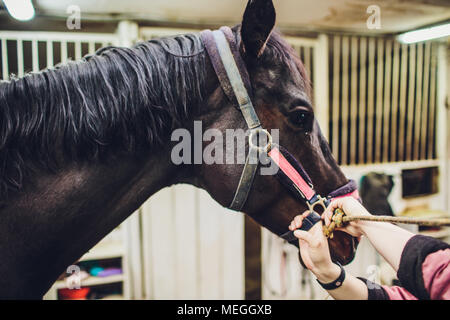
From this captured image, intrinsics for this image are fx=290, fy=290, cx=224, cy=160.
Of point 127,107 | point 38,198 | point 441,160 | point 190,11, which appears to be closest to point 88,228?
point 38,198

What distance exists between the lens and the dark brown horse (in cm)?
72

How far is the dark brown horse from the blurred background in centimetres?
129

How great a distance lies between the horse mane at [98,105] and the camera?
0.71 metres

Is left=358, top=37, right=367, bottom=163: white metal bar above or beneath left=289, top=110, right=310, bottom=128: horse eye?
above

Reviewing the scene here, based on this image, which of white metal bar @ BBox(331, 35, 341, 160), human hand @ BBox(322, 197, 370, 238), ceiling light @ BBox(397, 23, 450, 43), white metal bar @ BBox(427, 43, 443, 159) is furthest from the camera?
white metal bar @ BBox(427, 43, 443, 159)

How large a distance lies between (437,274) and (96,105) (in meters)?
0.87

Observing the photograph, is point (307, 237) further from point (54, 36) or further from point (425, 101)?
point (425, 101)

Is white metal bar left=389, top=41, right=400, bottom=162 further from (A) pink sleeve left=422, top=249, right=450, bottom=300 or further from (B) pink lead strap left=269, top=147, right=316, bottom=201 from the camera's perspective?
(A) pink sleeve left=422, top=249, right=450, bottom=300

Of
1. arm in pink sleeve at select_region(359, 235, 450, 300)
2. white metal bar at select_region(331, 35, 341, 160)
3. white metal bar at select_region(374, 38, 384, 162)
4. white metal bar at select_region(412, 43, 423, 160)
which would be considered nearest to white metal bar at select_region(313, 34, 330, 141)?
white metal bar at select_region(331, 35, 341, 160)

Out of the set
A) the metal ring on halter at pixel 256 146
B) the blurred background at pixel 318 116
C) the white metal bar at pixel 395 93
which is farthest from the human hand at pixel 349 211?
the white metal bar at pixel 395 93

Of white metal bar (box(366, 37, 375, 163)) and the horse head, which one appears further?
white metal bar (box(366, 37, 375, 163))

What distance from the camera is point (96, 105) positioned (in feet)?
2.44

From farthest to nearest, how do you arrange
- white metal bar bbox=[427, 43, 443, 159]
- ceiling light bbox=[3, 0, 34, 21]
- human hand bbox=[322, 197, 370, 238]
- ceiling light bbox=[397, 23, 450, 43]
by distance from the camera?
white metal bar bbox=[427, 43, 443, 159] → ceiling light bbox=[397, 23, 450, 43] → ceiling light bbox=[3, 0, 34, 21] → human hand bbox=[322, 197, 370, 238]
